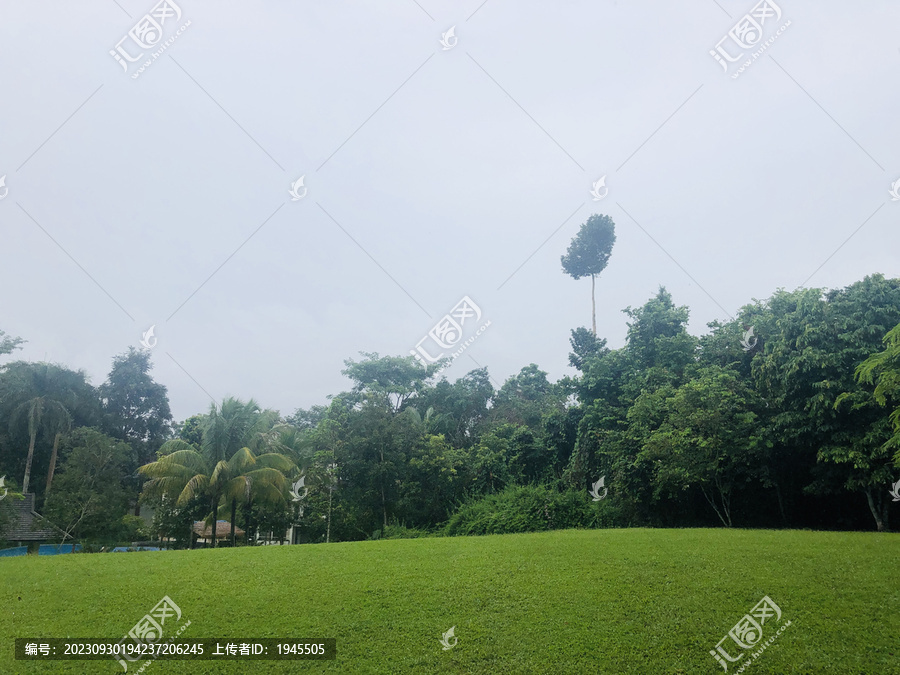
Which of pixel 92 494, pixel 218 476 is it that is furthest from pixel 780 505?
pixel 92 494

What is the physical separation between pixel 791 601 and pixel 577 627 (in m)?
2.74

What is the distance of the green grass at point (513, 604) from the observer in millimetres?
6164

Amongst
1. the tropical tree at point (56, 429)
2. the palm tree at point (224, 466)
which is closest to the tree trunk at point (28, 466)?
the tropical tree at point (56, 429)

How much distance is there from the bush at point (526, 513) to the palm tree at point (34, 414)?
1925 cm

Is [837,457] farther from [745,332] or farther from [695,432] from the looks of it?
[745,332]

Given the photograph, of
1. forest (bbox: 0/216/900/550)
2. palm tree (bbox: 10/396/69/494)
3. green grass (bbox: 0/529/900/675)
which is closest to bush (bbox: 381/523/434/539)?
forest (bbox: 0/216/900/550)

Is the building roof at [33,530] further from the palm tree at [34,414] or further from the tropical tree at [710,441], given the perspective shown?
the tropical tree at [710,441]

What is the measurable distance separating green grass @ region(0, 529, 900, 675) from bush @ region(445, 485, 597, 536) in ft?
23.3

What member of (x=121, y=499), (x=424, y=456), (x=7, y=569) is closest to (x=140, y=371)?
(x=121, y=499)

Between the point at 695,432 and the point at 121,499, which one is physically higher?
the point at 121,499

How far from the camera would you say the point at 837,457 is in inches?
513

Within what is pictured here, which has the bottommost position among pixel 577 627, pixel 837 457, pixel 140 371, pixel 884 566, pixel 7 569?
pixel 884 566

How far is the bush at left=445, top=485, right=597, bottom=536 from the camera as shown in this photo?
1789 centimetres

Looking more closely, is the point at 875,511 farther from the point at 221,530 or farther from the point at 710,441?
the point at 221,530
